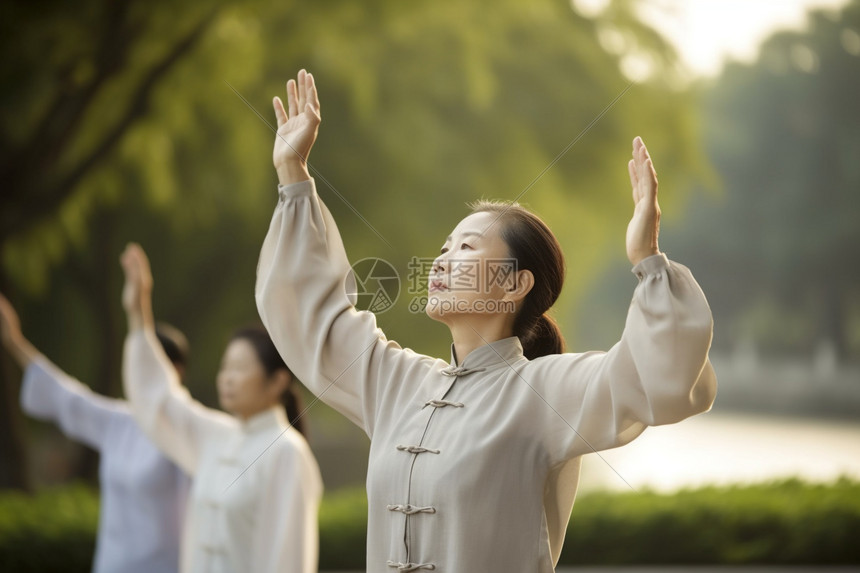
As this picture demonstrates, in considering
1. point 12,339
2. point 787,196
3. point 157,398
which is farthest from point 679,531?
point 787,196

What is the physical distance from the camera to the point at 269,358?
3854mm

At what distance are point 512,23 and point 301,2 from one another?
196cm

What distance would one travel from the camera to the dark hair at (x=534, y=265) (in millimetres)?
2145

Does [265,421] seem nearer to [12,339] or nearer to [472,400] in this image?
[12,339]

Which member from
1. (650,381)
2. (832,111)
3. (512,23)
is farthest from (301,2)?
(650,381)

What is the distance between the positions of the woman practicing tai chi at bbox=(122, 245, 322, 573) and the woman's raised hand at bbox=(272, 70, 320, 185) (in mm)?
1668

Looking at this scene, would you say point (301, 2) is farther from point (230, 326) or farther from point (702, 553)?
point (702, 553)

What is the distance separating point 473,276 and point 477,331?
0.51 ft

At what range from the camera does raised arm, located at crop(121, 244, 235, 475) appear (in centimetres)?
400

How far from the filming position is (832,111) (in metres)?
10.4

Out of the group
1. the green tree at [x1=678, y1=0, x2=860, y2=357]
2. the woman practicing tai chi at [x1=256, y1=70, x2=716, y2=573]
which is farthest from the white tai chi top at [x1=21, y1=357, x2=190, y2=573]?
the green tree at [x1=678, y1=0, x2=860, y2=357]

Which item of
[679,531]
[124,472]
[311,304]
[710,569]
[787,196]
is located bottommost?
[710,569]

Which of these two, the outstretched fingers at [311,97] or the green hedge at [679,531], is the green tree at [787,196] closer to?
the green hedge at [679,531]

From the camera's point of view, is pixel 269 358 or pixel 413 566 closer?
pixel 413 566
